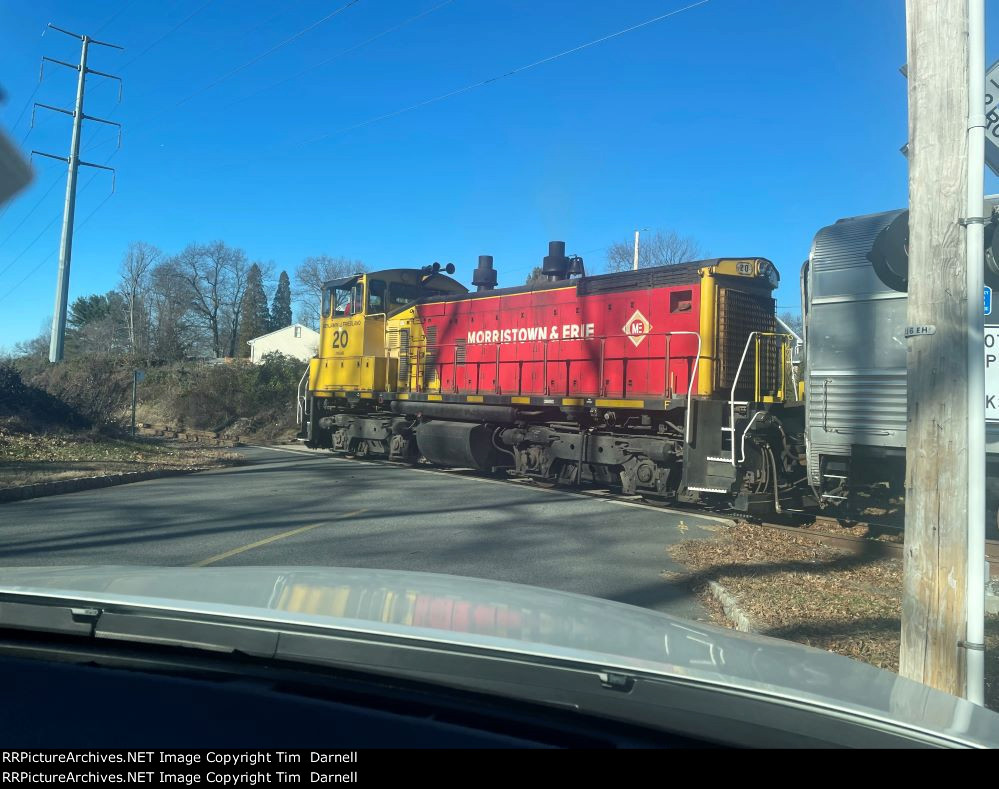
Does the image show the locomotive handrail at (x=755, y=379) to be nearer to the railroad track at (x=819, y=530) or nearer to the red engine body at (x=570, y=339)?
the red engine body at (x=570, y=339)

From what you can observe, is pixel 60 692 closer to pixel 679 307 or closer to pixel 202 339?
pixel 679 307

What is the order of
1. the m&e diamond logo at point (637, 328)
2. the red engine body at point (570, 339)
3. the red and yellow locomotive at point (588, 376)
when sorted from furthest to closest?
the m&e diamond logo at point (637, 328)
the red engine body at point (570, 339)
the red and yellow locomotive at point (588, 376)

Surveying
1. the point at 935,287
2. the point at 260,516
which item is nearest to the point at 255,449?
the point at 260,516

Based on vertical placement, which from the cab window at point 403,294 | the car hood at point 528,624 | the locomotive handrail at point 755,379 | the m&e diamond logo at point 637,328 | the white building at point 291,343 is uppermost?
the white building at point 291,343

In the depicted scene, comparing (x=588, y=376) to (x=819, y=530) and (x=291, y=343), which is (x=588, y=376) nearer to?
(x=819, y=530)

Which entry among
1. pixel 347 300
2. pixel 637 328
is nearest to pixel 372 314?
pixel 347 300

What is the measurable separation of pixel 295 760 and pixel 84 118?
3085cm

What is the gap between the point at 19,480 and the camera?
12.9 meters

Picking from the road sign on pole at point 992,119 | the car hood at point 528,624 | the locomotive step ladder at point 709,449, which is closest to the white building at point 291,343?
the locomotive step ladder at point 709,449

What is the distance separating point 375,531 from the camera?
9.11 metres

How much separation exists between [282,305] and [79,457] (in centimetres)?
7623

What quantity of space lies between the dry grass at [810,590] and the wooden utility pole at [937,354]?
104 centimetres

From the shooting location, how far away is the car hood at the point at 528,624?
1931mm

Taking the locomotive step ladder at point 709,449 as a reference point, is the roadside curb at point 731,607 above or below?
below
